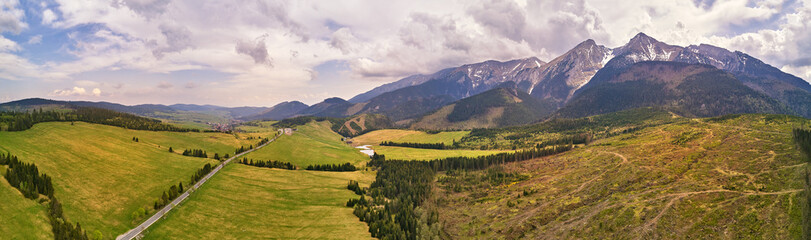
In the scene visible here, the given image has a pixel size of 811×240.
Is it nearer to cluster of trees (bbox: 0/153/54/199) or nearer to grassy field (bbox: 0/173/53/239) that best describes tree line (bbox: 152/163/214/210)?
cluster of trees (bbox: 0/153/54/199)

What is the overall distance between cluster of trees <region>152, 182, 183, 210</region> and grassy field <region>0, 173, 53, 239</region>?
26.5 m

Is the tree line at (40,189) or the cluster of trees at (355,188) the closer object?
the tree line at (40,189)

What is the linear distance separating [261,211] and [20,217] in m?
61.8

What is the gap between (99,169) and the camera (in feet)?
348

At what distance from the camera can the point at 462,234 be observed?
5000 inches

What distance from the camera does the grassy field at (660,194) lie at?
93.9 meters

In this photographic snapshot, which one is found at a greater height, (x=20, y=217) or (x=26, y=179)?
(x=26, y=179)

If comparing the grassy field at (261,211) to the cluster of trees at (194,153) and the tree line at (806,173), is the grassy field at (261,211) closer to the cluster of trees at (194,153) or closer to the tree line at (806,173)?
the cluster of trees at (194,153)

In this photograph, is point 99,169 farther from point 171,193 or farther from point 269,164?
point 269,164

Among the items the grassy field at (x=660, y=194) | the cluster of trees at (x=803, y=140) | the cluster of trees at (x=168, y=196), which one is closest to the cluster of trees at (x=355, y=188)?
the grassy field at (x=660, y=194)

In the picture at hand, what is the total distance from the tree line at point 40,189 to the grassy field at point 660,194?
362ft

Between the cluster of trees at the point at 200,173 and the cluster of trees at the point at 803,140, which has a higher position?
the cluster of trees at the point at 803,140

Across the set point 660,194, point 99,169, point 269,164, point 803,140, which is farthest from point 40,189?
point 803,140

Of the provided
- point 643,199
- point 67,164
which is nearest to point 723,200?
point 643,199
